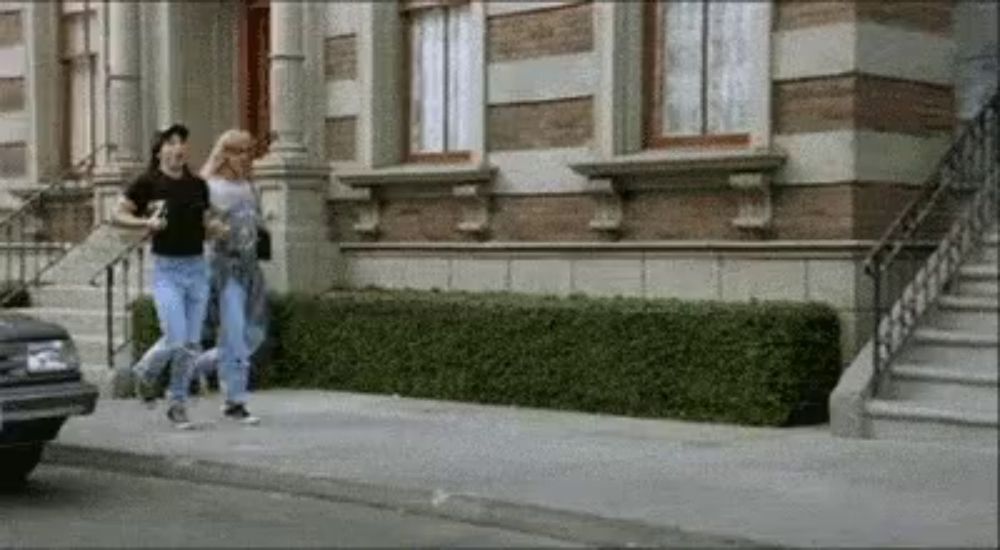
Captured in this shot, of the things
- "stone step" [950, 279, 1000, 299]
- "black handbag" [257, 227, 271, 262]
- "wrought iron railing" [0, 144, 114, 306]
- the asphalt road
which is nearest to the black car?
the asphalt road

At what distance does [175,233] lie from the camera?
37.8 ft

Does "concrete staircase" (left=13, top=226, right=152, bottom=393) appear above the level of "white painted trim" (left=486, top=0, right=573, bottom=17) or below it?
below

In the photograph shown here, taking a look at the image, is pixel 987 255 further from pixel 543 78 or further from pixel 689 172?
pixel 543 78

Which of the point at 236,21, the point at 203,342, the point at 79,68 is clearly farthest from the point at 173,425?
the point at 79,68

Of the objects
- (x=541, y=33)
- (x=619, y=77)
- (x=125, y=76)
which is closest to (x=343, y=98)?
(x=541, y=33)

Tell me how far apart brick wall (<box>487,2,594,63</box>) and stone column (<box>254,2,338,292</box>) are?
2220 mm

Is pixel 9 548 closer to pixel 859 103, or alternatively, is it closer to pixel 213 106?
pixel 859 103

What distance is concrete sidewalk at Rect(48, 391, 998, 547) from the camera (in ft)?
26.1

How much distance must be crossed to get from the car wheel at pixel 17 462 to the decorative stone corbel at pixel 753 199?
535cm

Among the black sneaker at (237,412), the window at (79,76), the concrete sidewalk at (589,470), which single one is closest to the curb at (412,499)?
the concrete sidewalk at (589,470)

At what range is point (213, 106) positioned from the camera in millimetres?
17531

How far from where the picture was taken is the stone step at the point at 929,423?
32.9 feet

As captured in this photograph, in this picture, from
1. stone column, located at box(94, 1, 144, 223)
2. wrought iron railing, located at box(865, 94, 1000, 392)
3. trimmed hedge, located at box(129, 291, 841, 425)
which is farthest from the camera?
stone column, located at box(94, 1, 144, 223)

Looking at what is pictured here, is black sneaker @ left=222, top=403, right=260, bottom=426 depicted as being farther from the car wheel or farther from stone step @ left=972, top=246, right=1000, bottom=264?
stone step @ left=972, top=246, right=1000, bottom=264
